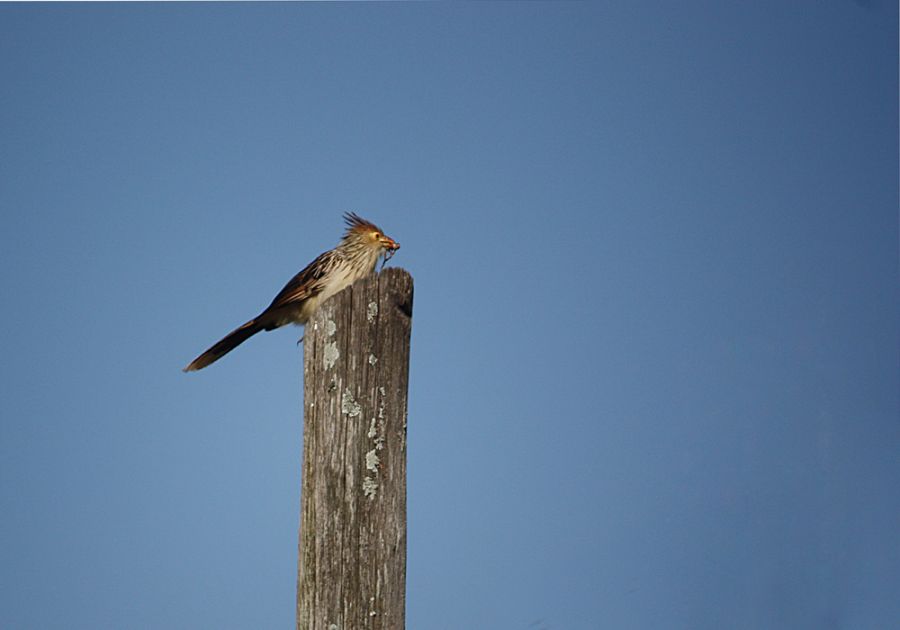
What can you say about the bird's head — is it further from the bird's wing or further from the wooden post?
the wooden post

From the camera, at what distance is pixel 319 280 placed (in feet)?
19.7

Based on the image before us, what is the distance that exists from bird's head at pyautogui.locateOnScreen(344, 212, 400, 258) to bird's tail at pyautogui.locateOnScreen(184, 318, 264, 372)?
0.91 m

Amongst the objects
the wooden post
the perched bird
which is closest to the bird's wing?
the perched bird

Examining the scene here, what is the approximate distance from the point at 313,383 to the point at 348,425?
0.21 metres

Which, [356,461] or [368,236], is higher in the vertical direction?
[368,236]

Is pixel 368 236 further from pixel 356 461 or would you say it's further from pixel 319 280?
pixel 356 461

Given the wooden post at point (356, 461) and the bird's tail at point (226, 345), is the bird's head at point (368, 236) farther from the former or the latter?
the wooden post at point (356, 461)

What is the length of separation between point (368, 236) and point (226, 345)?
122cm

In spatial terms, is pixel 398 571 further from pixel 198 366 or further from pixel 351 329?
pixel 198 366

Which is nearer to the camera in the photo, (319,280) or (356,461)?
(356,461)

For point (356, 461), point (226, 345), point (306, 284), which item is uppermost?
point (306, 284)

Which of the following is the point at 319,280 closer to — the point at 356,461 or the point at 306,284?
the point at 306,284

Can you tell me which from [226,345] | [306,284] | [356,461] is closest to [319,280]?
[306,284]

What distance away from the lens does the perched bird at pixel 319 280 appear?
5.93 metres
